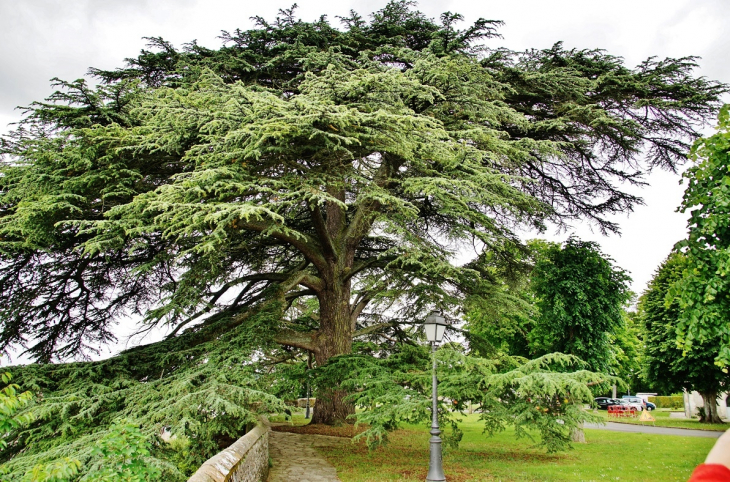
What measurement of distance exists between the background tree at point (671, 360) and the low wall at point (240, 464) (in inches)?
688

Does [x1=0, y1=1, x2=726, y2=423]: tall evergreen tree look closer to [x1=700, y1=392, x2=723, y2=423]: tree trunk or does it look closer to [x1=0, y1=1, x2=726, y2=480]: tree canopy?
[x1=0, y1=1, x2=726, y2=480]: tree canopy

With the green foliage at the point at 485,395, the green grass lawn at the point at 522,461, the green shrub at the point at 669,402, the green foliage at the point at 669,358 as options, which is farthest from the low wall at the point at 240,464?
the green shrub at the point at 669,402

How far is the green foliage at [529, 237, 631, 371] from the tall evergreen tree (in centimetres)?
239

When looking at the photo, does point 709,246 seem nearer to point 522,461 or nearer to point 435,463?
point 435,463

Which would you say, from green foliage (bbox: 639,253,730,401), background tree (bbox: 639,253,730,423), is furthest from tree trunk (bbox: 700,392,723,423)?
green foliage (bbox: 639,253,730,401)

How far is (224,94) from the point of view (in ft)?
36.1

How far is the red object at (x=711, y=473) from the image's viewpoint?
2.57 feet

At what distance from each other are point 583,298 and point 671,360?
9.18 meters

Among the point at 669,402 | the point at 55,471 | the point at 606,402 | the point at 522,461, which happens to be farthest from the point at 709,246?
the point at 669,402

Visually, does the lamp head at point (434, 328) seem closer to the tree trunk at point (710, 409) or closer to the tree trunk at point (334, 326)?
the tree trunk at point (334, 326)

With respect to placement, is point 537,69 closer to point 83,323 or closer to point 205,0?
→ point 205,0

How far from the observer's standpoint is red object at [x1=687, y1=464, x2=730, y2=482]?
785mm

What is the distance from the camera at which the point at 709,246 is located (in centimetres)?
735

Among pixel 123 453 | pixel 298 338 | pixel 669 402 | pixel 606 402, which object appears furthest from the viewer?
pixel 669 402
